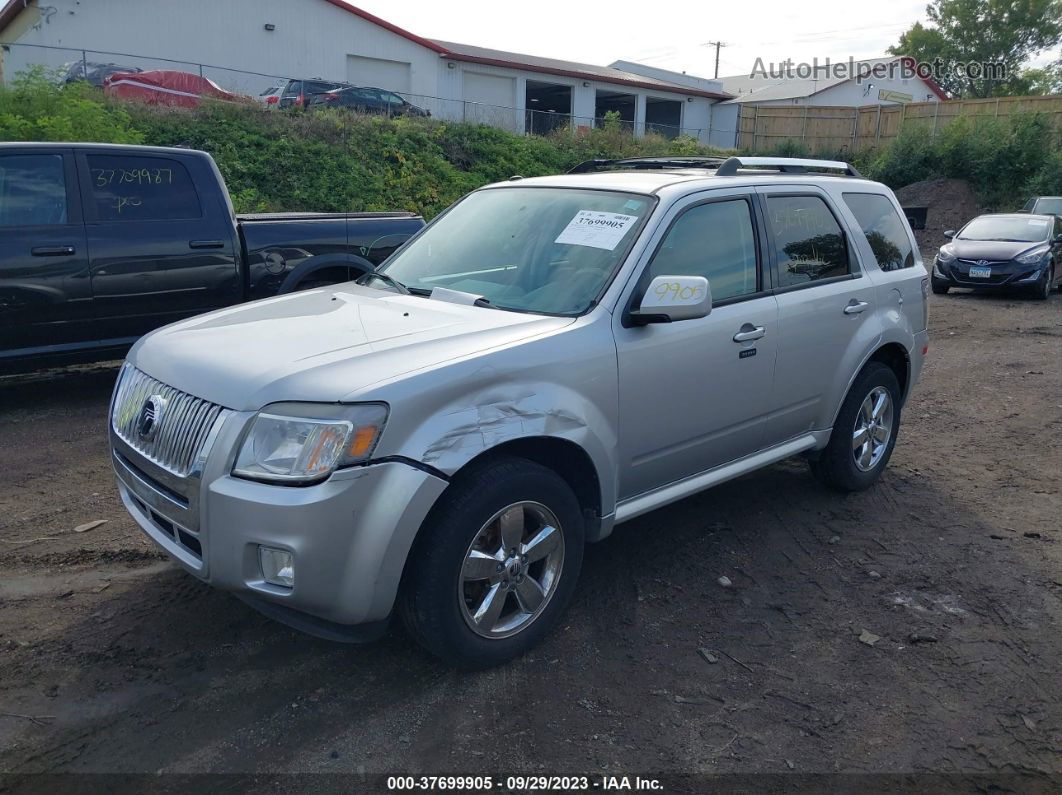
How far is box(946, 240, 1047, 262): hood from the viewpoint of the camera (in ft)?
50.0

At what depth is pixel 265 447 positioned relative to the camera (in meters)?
2.98

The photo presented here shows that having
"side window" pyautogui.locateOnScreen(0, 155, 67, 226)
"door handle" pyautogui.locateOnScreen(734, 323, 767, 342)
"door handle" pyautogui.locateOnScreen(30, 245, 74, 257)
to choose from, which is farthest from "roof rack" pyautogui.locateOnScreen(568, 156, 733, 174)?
"side window" pyautogui.locateOnScreen(0, 155, 67, 226)

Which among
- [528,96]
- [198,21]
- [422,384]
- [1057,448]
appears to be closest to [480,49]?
[528,96]

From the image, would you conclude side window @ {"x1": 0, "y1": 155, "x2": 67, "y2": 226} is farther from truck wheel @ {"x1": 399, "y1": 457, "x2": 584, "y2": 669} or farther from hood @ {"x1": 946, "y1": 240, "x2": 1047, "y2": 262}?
hood @ {"x1": 946, "y1": 240, "x2": 1047, "y2": 262}

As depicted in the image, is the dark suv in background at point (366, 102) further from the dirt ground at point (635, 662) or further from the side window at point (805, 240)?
the dirt ground at point (635, 662)

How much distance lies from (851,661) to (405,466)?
2033mm

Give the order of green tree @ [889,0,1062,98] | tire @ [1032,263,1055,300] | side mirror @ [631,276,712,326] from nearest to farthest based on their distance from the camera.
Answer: side mirror @ [631,276,712,326], tire @ [1032,263,1055,300], green tree @ [889,0,1062,98]

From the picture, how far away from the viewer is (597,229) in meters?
4.13

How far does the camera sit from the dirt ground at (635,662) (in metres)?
2.98

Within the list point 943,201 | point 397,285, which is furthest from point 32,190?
point 943,201

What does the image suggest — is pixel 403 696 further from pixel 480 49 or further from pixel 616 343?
pixel 480 49

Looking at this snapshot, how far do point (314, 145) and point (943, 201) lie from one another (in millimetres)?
22548

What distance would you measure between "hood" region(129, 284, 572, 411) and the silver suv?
1cm

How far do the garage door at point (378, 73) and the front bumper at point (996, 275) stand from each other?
21942 mm
